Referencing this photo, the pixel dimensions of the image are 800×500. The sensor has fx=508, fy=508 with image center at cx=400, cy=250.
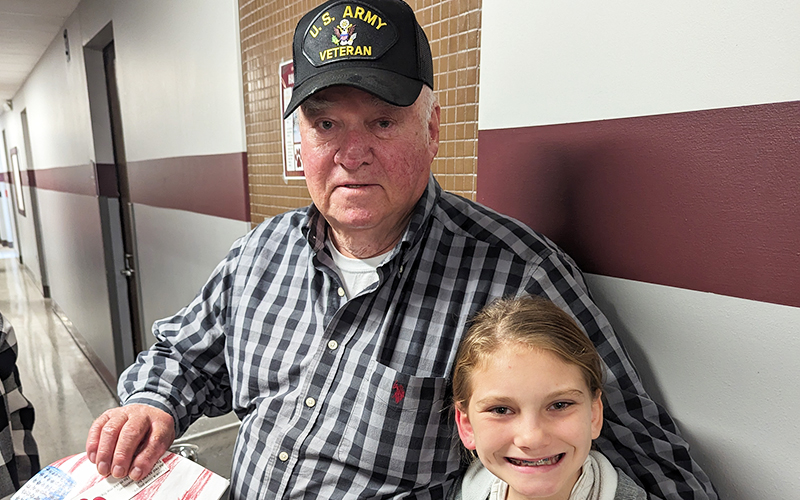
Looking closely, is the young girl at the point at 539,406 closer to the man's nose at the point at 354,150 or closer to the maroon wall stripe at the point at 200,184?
the man's nose at the point at 354,150

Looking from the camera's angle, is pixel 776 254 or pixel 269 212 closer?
pixel 776 254

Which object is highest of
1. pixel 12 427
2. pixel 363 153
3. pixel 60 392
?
pixel 363 153

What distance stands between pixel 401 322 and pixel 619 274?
427 mm

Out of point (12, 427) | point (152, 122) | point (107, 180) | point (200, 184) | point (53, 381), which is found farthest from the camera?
point (53, 381)

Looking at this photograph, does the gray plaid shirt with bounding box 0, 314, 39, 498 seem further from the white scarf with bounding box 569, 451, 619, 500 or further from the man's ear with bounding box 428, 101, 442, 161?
Result: the white scarf with bounding box 569, 451, 619, 500

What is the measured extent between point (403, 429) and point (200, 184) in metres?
2.06

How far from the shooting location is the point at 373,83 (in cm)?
95

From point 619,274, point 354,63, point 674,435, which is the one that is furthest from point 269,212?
point 674,435

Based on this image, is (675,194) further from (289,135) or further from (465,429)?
(289,135)

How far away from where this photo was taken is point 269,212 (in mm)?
2090

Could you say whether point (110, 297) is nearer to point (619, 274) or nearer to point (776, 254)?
point (619, 274)

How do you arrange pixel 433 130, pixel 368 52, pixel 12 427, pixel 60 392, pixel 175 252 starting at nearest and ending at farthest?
pixel 368 52 < pixel 433 130 < pixel 12 427 < pixel 175 252 < pixel 60 392

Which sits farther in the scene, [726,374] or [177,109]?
[177,109]

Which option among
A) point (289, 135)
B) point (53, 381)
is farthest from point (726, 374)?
point (53, 381)
